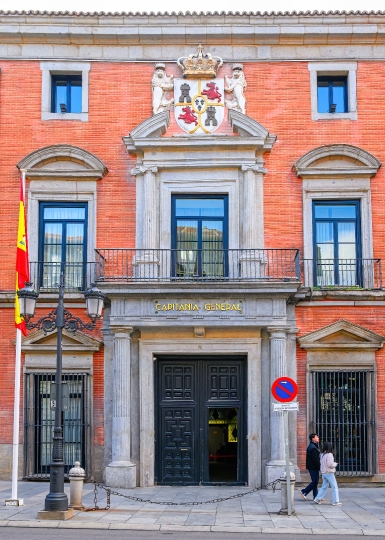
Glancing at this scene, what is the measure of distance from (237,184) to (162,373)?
5412 mm

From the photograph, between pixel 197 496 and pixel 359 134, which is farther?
pixel 359 134

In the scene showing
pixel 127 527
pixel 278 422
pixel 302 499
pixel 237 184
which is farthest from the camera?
pixel 237 184

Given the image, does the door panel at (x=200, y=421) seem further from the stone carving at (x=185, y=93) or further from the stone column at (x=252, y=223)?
the stone carving at (x=185, y=93)

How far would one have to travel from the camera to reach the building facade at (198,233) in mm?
20281

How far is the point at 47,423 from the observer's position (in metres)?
20.8

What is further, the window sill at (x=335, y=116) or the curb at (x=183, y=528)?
the window sill at (x=335, y=116)

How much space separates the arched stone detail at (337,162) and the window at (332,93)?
1346 mm

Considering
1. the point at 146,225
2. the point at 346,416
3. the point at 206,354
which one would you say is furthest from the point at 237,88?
the point at 346,416

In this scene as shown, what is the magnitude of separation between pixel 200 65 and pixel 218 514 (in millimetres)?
11925

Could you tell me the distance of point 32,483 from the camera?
20219mm

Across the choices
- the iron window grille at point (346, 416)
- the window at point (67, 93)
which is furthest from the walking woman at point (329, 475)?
the window at point (67, 93)

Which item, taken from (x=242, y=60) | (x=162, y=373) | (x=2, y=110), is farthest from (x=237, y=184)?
(x=2, y=110)

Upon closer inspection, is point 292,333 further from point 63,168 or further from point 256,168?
point 63,168

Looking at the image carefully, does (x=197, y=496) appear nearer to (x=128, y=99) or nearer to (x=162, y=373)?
(x=162, y=373)
